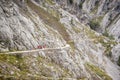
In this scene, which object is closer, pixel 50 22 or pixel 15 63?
pixel 15 63

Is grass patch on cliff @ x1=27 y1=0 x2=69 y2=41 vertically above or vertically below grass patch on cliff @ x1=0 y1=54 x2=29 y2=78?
below

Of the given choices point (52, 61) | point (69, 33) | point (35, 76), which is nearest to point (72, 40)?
point (69, 33)

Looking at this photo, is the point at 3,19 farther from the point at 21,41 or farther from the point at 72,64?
the point at 72,64

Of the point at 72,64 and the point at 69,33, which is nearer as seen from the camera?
the point at 72,64

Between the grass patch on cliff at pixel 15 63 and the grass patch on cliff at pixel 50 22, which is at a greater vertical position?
the grass patch on cliff at pixel 15 63

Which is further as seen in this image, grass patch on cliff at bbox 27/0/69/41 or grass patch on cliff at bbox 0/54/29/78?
grass patch on cliff at bbox 27/0/69/41

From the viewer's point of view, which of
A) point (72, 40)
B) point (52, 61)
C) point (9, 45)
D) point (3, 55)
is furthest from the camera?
point (72, 40)

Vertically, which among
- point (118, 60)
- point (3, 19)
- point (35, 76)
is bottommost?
point (118, 60)

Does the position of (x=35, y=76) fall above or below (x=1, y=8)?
below

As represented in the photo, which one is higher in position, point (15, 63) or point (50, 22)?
point (15, 63)

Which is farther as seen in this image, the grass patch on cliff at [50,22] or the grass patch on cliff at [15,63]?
the grass patch on cliff at [50,22]

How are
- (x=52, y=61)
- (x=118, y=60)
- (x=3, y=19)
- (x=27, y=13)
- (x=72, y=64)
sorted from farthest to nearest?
(x=118, y=60) → (x=27, y=13) → (x=72, y=64) → (x=52, y=61) → (x=3, y=19)
